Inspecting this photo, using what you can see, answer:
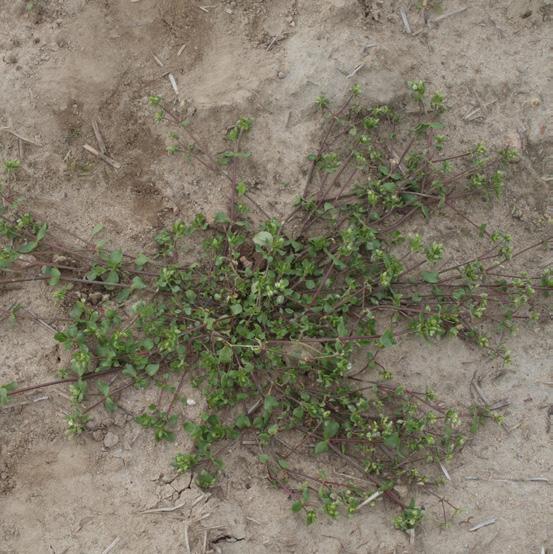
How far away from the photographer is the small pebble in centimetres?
454

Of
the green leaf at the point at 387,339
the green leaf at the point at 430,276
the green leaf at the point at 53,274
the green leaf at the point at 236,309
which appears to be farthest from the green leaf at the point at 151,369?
the green leaf at the point at 430,276

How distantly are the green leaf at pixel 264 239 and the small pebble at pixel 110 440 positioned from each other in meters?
1.71

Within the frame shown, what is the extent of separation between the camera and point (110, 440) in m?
4.54

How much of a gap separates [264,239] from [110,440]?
1794 mm

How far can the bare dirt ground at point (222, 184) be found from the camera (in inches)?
175

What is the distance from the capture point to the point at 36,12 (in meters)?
5.17

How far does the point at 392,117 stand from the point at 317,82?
25.3 inches

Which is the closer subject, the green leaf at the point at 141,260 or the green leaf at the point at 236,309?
the green leaf at the point at 236,309

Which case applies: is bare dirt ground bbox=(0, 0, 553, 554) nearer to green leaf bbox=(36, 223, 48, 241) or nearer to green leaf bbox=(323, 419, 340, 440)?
green leaf bbox=(36, 223, 48, 241)

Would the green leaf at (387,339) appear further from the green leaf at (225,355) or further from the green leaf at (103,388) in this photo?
the green leaf at (103,388)

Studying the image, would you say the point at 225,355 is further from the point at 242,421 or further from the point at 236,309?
the point at 242,421

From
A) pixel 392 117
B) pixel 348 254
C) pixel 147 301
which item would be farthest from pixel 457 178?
pixel 147 301

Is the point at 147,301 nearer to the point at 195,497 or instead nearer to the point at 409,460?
the point at 195,497

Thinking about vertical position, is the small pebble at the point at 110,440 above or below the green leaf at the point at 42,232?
below
